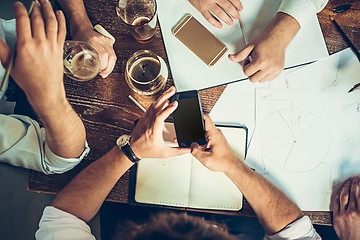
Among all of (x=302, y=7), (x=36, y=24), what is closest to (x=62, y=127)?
(x=36, y=24)

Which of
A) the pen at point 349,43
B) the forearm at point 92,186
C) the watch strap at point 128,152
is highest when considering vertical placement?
the pen at point 349,43

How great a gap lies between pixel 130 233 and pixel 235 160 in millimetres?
401

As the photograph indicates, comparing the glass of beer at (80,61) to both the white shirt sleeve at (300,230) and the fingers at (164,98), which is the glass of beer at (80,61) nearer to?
the fingers at (164,98)

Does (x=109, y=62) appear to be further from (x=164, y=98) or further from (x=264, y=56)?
(x=264, y=56)

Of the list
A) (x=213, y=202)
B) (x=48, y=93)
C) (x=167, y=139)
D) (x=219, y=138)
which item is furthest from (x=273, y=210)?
(x=48, y=93)

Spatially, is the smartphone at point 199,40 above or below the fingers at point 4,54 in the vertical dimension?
above

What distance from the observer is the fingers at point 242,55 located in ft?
2.77

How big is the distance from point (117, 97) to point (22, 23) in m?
0.37

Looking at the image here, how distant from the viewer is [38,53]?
604 millimetres

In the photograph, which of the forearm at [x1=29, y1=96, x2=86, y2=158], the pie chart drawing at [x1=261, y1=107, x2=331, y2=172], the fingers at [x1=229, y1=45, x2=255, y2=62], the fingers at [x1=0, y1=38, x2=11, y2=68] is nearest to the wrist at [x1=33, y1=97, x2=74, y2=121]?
the forearm at [x1=29, y1=96, x2=86, y2=158]

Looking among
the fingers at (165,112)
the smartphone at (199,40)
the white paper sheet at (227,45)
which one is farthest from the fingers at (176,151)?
the smartphone at (199,40)

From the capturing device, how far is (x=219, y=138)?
31.3 inches

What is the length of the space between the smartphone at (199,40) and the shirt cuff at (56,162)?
526 millimetres

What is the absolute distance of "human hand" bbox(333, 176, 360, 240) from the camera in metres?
0.84
